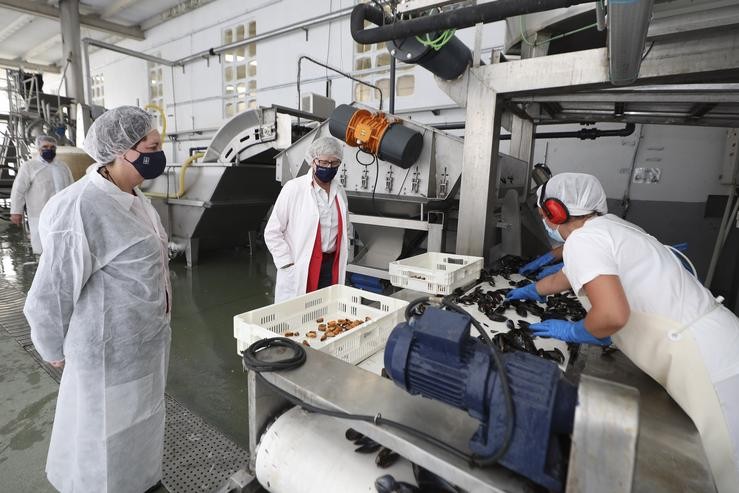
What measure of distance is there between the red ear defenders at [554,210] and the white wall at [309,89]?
4.08 meters

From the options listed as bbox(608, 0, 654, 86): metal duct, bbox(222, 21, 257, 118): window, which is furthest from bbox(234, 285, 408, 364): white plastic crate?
bbox(222, 21, 257, 118): window

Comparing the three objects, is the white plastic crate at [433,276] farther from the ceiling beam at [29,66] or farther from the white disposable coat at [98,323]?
the ceiling beam at [29,66]

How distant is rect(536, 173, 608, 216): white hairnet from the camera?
4.31 ft

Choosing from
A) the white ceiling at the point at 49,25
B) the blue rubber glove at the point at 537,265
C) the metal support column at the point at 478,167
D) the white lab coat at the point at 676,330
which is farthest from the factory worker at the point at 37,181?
the white ceiling at the point at 49,25

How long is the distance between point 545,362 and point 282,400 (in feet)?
2.20

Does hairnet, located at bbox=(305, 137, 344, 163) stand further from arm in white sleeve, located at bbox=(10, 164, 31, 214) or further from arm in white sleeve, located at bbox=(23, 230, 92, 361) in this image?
arm in white sleeve, located at bbox=(10, 164, 31, 214)

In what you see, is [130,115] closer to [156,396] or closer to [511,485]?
[156,396]

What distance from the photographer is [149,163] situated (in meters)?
1.42

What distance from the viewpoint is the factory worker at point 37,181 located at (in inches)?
176

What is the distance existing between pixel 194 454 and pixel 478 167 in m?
2.32

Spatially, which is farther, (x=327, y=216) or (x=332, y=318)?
(x=327, y=216)

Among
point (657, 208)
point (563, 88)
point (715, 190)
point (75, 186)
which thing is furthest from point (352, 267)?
point (715, 190)

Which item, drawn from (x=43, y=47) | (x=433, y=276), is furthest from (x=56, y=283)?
(x=43, y=47)

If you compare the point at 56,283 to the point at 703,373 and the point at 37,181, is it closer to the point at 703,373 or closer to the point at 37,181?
the point at 703,373
